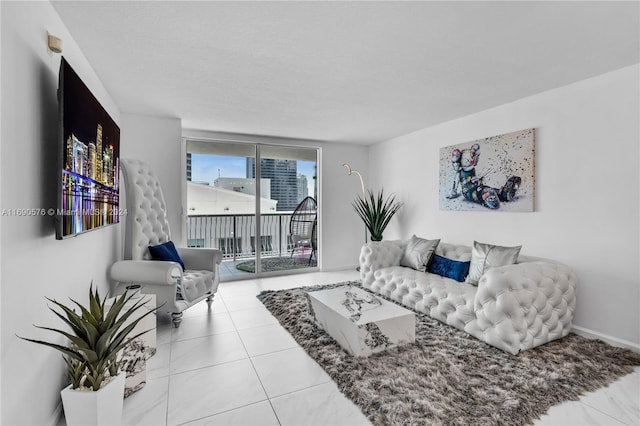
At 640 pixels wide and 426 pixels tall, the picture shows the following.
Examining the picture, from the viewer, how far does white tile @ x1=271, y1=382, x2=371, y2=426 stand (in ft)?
5.88

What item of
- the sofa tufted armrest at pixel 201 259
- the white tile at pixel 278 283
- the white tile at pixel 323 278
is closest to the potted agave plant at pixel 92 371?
the sofa tufted armrest at pixel 201 259

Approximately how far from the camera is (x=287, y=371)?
7.67 ft

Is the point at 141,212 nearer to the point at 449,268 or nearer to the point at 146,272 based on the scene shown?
the point at 146,272

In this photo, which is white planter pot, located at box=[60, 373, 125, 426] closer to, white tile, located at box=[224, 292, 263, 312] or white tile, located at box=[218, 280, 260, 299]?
white tile, located at box=[224, 292, 263, 312]

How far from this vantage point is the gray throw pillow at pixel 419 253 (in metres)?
3.94

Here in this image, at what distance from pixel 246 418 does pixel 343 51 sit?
101 inches

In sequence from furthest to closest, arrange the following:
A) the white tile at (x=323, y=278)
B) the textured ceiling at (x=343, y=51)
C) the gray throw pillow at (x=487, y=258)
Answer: the white tile at (x=323, y=278) → the gray throw pillow at (x=487, y=258) → the textured ceiling at (x=343, y=51)

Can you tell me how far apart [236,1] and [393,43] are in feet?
3.63

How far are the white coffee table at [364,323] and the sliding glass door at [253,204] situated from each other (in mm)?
2639

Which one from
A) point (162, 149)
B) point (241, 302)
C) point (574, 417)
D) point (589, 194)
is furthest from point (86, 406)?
point (589, 194)

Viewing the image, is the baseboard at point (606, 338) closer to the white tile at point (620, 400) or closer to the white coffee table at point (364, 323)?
the white tile at point (620, 400)

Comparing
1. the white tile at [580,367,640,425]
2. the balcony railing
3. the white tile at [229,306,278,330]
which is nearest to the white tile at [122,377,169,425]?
the white tile at [229,306,278,330]

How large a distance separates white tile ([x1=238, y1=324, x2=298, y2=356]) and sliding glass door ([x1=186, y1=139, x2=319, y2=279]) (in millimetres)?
2086

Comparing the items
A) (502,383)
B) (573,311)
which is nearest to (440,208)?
(573,311)
